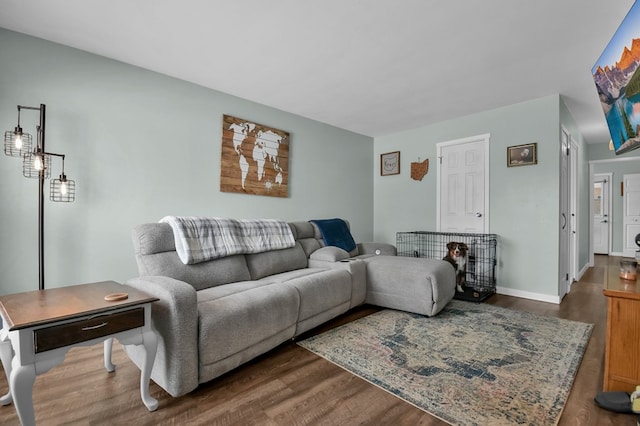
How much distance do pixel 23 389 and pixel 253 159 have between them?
2.79 metres

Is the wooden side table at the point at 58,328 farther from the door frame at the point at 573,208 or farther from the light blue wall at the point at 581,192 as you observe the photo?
the door frame at the point at 573,208

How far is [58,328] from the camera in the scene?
47.8 inches

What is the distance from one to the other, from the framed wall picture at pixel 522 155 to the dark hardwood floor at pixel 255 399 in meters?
2.22

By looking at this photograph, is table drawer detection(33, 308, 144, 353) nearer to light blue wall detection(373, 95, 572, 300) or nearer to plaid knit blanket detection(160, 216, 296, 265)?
plaid knit blanket detection(160, 216, 296, 265)

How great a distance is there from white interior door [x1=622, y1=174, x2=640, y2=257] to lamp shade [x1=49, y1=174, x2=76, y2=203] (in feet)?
31.6

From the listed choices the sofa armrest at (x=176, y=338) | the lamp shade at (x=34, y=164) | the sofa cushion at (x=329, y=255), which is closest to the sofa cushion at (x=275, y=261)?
the sofa cushion at (x=329, y=255)

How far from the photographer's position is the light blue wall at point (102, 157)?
87.0 inches

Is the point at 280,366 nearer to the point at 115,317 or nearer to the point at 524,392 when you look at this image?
the point at 115,317

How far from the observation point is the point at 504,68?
9.09 feet

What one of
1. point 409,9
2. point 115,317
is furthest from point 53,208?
point 409,9

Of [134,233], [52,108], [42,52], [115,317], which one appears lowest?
[115,317]

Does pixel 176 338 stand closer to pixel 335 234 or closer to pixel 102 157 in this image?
pixel 102 157

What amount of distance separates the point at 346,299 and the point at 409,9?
236 centimetres

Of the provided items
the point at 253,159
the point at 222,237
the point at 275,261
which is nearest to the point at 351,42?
the point at 253,159
